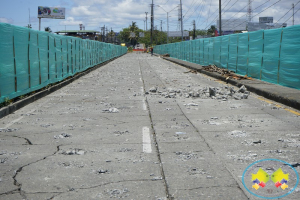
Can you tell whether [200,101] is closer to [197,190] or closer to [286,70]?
[286,70]

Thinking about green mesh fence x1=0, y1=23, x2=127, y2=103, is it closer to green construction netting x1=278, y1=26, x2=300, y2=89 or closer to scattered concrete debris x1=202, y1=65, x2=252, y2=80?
scattered concrete debris x1=202, y1=65, x2=252, y2=80

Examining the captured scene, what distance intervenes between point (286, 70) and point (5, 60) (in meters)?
9.96

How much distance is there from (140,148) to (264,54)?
12.8 metres

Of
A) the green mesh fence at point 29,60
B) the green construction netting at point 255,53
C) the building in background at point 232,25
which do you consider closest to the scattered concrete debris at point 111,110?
the green mesh fence at point 29,60

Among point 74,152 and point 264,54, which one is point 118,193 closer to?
point 74,152

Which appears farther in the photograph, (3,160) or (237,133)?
(237,133)

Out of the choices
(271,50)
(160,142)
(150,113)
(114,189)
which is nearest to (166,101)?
(150,113)

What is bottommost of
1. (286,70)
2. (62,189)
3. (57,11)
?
(62,189)

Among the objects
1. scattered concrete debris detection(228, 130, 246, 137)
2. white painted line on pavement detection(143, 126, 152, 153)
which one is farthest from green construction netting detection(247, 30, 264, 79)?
white painted line on pavement detection(143, 126, 152, 153)

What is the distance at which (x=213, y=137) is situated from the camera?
737 centimetres

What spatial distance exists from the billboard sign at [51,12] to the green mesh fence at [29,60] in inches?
4363

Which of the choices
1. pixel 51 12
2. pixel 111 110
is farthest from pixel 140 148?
pixel 51 12

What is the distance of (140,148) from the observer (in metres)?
6.56

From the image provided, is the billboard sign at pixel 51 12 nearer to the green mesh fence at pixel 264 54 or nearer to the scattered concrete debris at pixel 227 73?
the green mesh fence at pixel 264 54
